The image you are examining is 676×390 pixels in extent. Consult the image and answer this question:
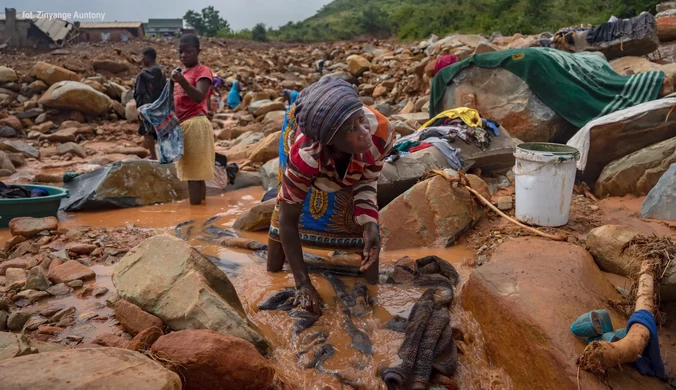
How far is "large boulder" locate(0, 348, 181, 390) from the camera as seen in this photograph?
5.56ft

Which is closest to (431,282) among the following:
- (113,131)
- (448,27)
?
(113,131)

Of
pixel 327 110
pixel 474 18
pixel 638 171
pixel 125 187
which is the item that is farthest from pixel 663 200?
pixel 474 18

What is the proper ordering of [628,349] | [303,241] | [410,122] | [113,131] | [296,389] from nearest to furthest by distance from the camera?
[628,349], [296,389], [303,241], [410,122], [113,131]

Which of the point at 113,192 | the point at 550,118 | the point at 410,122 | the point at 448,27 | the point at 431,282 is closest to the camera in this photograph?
the point at 431,282

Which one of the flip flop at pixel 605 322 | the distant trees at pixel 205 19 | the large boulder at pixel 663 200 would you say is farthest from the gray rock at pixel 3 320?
the distant trees at pixel 205 19

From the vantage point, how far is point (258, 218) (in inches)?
179

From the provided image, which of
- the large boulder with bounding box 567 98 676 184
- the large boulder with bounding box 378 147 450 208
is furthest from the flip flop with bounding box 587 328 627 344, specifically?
the large boulder with bounding box 567 98 676 184

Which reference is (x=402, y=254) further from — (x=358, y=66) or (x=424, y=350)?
(x=358, y=66)

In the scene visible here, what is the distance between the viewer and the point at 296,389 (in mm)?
2402

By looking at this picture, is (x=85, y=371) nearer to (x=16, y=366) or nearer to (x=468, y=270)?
(x=16, y=366)

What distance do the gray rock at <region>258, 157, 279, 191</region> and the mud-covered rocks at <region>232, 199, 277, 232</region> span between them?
155 cm

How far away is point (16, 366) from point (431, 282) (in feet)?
7.23

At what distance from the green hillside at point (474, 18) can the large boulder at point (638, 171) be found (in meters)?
11.6

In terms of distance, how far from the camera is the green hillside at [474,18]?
679 inches
